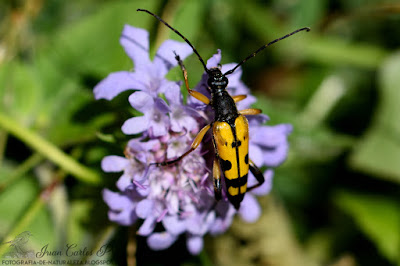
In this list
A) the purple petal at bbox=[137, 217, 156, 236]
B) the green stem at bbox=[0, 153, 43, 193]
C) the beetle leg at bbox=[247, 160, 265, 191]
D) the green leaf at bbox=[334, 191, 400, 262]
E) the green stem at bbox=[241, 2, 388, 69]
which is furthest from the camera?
the green stem at bbox=[241, 2, 388, 69]

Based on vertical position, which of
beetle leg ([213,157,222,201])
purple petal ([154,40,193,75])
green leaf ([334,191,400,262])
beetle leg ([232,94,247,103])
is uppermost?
purple petal ([154,40,193,75])

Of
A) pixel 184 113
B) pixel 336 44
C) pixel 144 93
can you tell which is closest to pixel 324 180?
pixel 336 44

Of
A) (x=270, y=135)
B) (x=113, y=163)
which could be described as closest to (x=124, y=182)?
(x=113, y=163)

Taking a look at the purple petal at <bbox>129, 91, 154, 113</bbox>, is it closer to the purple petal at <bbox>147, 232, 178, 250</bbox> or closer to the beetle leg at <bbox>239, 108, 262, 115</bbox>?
the beetle leg at <bbox>239, 108, 262, 115</bbox>

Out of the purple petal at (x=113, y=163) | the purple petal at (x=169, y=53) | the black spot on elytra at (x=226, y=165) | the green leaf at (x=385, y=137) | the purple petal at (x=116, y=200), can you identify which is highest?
the purple petal at (x=169, y=53)

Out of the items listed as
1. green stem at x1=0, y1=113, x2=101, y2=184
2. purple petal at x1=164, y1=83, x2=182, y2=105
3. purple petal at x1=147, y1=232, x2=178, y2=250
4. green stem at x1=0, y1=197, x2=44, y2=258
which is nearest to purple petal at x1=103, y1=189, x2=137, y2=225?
purple petal at x1=147, y1=232, x2=178, y2=250

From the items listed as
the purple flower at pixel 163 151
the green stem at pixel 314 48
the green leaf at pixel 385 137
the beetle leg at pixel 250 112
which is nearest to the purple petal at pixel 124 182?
the purple flower at pixel 163 151

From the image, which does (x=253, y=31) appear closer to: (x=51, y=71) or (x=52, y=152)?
(x=51, y=71)

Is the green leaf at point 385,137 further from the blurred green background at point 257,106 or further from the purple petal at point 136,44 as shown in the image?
the purple petal at point 136,44
